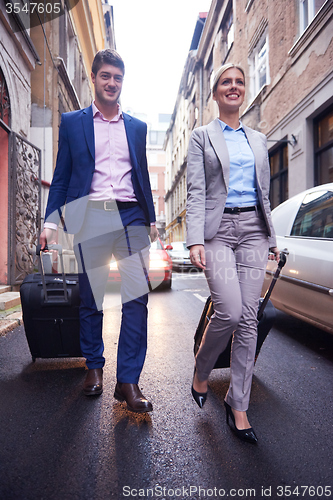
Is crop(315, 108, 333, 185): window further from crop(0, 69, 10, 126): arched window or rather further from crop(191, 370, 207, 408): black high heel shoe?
crop(191, 370, 207, 408): black high heel shoe

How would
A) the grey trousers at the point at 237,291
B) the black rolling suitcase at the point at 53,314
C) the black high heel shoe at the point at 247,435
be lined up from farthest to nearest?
the black rolling suitcase at the point at 53,314
the grey trousers at the point at 237,291
the black high heel shoe at the point at 247,435

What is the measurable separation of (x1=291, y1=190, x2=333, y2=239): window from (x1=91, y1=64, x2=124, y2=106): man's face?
225 centimetres

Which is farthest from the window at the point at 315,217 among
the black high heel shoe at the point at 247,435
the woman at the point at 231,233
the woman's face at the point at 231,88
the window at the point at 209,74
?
the window at the point at 209,74

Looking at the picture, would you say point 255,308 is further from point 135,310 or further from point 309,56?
point 309,56

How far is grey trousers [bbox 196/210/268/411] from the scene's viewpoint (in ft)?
6.92

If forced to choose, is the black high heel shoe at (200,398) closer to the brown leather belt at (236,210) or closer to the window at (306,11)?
the brown leather belt at (236,210)

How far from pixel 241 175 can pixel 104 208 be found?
85 cm

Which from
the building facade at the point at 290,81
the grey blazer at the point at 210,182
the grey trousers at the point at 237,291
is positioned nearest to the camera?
the grey trousers at the point at 237,291

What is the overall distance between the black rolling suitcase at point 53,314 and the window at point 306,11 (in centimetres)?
1009

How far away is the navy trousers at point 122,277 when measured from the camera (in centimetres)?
241

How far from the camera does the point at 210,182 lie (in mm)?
2301

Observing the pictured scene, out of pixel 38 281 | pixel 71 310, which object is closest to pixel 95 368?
pixel 71 310

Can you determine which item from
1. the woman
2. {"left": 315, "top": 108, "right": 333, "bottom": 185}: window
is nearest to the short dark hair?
the woman

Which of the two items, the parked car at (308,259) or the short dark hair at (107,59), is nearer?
the short dark hair at (107,59)
